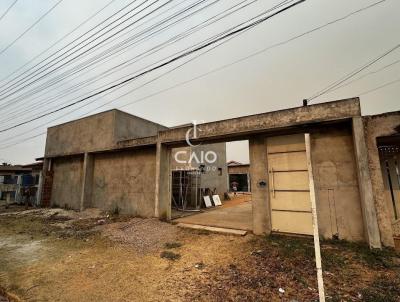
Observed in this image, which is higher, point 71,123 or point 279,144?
point 71,123

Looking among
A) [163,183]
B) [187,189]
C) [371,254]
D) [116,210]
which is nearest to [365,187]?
[371,254]

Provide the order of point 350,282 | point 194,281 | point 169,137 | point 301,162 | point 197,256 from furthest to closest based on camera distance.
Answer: point 169,137 → point 301,162 → point 197,256 → point 194,281 → point 350,282

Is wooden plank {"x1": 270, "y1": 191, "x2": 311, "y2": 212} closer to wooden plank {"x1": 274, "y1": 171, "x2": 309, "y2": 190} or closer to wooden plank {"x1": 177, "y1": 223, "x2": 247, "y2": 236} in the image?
wooden plank {"x1": 274, "y1": 171, "x2": 309, "y2": 190}

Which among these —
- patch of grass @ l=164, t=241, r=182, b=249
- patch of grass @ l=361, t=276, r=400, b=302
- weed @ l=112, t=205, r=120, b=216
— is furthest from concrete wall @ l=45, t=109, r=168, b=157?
patch of grass @ l=361, t=276, r=400, b=302

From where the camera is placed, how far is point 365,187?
5344 millimetres

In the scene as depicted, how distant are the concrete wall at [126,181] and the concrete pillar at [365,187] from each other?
7292mm

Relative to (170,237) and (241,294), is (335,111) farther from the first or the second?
(170,237)

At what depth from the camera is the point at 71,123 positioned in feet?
47.3

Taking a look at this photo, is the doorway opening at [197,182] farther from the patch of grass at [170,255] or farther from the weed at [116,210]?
the patch of grass at [170,255]

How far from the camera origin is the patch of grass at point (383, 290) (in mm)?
3318

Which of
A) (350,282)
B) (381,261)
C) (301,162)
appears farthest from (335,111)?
(350,282)

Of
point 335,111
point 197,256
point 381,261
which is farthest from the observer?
point 335,111

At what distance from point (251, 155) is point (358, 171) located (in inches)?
114

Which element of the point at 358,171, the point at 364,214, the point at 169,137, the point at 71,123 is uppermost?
the point at 71,123
